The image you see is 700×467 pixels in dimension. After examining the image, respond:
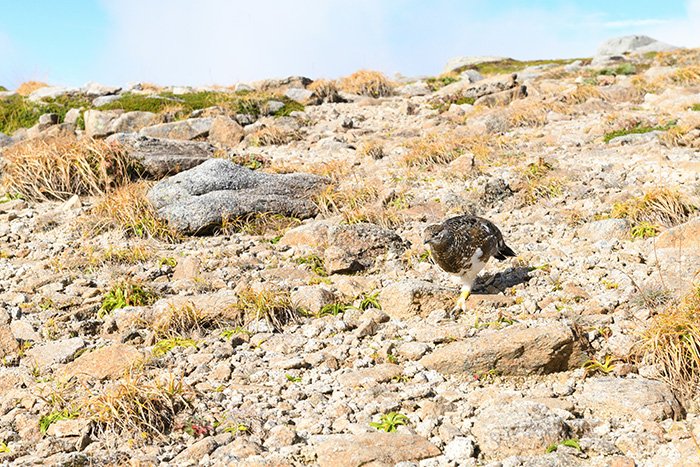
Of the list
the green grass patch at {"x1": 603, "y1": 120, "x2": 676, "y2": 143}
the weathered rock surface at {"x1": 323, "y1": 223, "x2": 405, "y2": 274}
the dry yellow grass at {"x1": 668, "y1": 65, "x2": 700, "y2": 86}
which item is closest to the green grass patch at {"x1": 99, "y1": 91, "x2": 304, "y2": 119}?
the green grass patch at {"x1": 603, "y1": 120, "x2": 676, "y2": 143}

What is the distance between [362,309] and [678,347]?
3298 millimetres

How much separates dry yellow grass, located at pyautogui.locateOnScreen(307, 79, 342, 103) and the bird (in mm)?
14708

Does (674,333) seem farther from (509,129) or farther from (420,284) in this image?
(509,129)

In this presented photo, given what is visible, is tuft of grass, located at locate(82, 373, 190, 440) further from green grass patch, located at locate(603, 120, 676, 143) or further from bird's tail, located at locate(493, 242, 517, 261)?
green grass patch, located at locate(603, 120, 676, 143)

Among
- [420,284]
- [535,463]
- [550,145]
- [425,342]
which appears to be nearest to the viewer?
[535,463]

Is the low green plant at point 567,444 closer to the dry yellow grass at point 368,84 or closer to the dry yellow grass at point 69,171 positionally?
the dry yellow grass at point 69,171

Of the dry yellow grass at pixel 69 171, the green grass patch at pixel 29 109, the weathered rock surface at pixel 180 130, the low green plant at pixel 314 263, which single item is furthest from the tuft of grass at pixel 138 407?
the green grass patch at pixel 29 109

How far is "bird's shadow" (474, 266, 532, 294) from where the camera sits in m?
7.89

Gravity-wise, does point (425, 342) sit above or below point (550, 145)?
below

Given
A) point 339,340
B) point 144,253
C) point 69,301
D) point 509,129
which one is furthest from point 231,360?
point 509,129

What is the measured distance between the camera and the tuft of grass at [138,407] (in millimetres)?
5496

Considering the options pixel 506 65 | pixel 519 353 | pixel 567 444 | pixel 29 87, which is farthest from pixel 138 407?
pixel 506 65

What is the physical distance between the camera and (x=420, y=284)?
753 centimetres

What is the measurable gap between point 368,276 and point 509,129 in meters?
7.83
